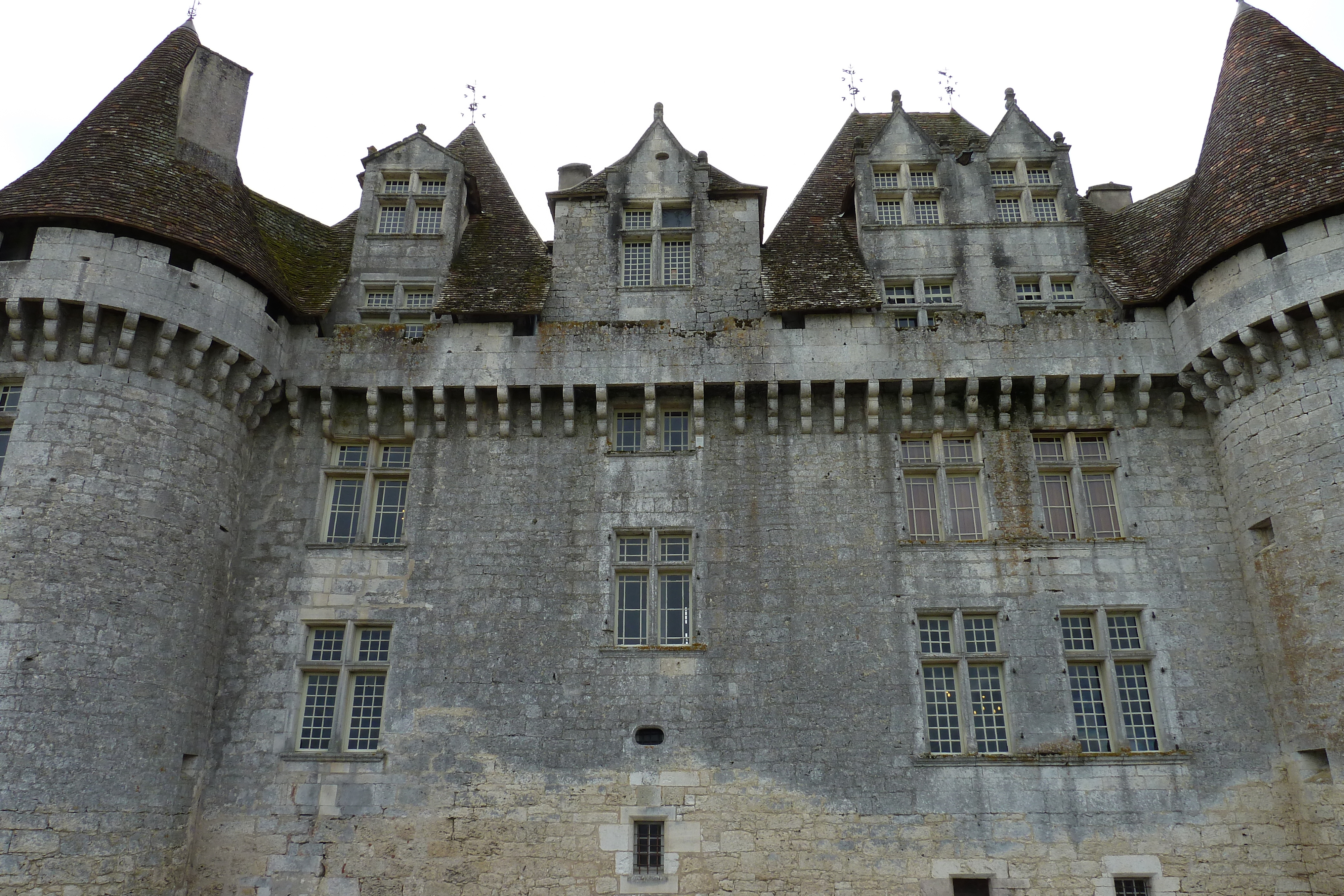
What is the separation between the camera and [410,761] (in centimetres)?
1306

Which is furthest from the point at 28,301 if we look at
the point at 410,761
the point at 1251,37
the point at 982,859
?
the point at 1251,37

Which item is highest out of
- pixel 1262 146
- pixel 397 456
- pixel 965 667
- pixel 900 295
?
pixel 1262 146

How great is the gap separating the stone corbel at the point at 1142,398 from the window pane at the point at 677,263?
7.37 m

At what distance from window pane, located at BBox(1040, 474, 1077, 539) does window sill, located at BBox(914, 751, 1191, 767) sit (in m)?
3.18

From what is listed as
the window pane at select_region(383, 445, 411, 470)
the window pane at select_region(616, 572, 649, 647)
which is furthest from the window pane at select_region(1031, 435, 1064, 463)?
the window pane at select_region(383, 445, 411, 470)

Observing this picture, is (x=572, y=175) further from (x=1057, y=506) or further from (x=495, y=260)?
(x=1057, y=506)

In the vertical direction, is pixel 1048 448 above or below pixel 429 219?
below

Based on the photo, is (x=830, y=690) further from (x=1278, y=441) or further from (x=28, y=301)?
(x=28, y=301)

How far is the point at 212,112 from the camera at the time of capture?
54.0 ft

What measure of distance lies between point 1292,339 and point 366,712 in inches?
558

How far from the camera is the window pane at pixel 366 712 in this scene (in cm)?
1348

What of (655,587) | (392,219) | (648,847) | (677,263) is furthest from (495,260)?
(648,847)

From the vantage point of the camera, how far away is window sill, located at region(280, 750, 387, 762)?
42.9 feet

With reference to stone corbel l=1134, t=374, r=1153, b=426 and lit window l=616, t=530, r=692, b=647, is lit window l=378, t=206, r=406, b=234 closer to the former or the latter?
lit window l=616, t=530, r=692, b=647
